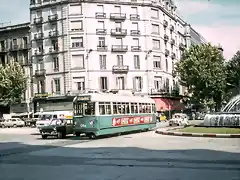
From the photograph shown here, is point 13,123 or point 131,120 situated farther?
point 13,123

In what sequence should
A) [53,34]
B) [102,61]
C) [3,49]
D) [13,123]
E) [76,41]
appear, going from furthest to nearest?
[3,49] < [53,34] < [102,61] < [76,41] < [13,123]

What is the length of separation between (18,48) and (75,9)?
13.1 m

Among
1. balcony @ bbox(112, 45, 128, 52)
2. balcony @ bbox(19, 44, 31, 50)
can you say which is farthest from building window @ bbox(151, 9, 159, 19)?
balcony @ bbox(19, 44, 31, 50)

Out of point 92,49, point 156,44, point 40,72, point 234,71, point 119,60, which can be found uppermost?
point 156,44

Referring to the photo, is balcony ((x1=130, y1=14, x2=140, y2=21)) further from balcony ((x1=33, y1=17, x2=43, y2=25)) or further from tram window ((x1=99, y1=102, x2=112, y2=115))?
tram window ((x1=99, y1=102, x2=112, y2=115))

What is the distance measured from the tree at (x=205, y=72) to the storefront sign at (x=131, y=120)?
27.9m

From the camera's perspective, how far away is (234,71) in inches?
2411

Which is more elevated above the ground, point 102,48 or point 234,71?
point 102,48

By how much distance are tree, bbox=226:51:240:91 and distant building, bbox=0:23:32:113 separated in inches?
1269

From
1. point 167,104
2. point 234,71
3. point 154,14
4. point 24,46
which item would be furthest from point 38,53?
point 234,71

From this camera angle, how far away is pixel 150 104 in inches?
1266

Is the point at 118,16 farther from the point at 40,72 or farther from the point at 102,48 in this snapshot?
the point at 40,72

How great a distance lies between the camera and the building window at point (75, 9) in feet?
181

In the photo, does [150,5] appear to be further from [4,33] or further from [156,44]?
[4,33]
